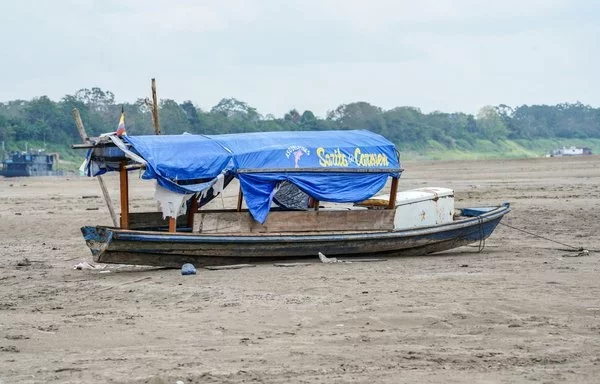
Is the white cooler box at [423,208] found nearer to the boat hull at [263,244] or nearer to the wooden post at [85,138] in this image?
the boat hull at [263,244]

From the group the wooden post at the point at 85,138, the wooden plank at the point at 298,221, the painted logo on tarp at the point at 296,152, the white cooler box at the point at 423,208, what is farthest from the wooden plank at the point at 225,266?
the white cooler box at the point at 423,208

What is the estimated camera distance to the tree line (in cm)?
5519

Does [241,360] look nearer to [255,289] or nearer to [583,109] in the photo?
[255,289]

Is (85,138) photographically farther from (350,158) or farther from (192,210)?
(350,158)

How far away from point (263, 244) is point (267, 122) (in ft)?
172

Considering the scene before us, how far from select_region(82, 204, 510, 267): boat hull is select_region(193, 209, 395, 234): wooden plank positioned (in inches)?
12.7

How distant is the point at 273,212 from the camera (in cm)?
1422

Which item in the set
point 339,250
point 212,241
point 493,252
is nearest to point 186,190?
point 212,241

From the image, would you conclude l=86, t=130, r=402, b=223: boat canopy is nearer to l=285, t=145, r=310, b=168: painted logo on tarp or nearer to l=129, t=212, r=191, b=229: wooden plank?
l=285, t=145, r=310, b=168: painted logo on tarp

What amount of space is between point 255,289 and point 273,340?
120 inches

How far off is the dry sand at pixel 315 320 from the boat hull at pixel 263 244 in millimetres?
253

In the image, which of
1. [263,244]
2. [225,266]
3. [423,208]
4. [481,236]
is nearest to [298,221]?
[263,244]

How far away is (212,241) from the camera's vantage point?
13.4m

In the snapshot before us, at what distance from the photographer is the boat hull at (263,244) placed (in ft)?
42.4
